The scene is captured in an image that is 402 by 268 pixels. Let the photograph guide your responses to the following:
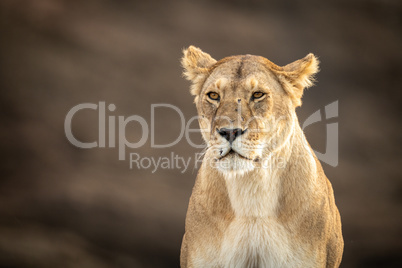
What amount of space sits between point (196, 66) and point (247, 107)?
675 mm

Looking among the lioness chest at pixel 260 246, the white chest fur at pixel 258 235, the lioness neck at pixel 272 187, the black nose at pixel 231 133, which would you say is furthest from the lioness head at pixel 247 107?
the lioness chest at pixel 260 246

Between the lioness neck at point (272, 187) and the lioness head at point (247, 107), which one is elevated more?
the lioness head at point (247, 107)

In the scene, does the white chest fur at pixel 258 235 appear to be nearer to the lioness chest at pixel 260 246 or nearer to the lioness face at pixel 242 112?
the lioness chest at pixel 260 246

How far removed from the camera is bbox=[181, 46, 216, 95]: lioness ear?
4570 millimetres

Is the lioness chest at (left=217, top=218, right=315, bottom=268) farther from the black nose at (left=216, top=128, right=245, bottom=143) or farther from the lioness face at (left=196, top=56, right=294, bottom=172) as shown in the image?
the black nose at (left=216, top=128, right=245, bottom=143)

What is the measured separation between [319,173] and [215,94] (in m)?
1.03

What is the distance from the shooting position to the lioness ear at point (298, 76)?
434 cm

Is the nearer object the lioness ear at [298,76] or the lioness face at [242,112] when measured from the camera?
the lioness face at [242,112]

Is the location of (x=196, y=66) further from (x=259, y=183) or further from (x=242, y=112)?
(x=259, y=183)

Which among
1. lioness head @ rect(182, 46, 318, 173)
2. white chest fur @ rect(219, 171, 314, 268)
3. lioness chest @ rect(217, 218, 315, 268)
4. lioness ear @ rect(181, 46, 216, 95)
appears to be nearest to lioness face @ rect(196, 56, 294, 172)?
lioness head @ rect(182, 46, 318, 173)

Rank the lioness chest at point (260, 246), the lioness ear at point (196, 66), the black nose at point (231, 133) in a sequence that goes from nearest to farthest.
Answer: the black nose at point (231, 133) → the lioness chest at point (260, 246) → the lioness ear at point (196, 66)

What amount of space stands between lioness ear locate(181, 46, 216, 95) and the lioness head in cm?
1

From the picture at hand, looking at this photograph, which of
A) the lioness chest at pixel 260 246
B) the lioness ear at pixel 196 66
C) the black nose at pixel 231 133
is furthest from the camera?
the lioness ear at pixel 196 66

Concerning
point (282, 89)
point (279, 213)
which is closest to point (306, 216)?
point (279, 213)
